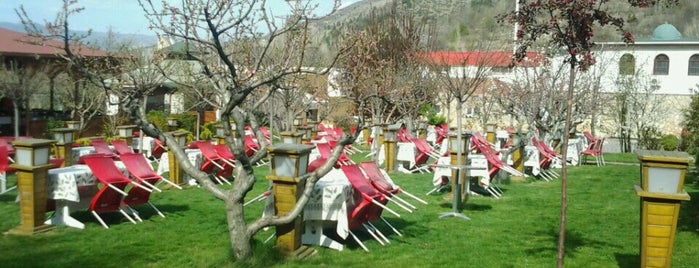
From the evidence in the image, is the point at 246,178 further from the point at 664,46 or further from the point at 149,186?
the point at 664,46

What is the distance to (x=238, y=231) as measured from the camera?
17.9 feet

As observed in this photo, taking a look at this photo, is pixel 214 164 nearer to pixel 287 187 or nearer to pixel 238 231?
pixel 287 187

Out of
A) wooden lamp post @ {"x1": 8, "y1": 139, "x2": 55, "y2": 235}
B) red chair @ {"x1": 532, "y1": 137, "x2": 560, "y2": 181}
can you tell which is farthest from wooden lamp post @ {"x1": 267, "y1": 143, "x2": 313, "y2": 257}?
red chair @ {"x1": 532, "y1": 137, "x2": 560, "y2": 181}

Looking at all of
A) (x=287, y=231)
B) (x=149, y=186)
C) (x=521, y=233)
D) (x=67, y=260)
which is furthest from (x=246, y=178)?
(x=521, y=233)

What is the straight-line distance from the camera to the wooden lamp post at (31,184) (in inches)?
260

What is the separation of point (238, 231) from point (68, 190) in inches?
108

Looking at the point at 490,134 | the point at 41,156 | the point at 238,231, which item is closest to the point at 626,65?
the point at 490,134

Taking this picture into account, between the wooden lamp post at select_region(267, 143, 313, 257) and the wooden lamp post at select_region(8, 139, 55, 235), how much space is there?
9.43ft

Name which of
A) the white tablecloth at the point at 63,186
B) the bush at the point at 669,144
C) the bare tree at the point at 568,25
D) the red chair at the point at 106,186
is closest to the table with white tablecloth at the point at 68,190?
the white tablecloth at the point at 63,186

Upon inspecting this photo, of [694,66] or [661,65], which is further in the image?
[661,65]

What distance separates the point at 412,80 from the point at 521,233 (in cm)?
1209

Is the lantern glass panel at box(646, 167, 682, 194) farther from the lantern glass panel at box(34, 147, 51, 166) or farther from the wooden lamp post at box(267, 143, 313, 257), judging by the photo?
the lantern glass panel at box(34, 147, 51, 166)

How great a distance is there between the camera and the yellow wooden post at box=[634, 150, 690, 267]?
5.08 metres

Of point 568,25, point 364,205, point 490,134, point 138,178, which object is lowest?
point 364,205
